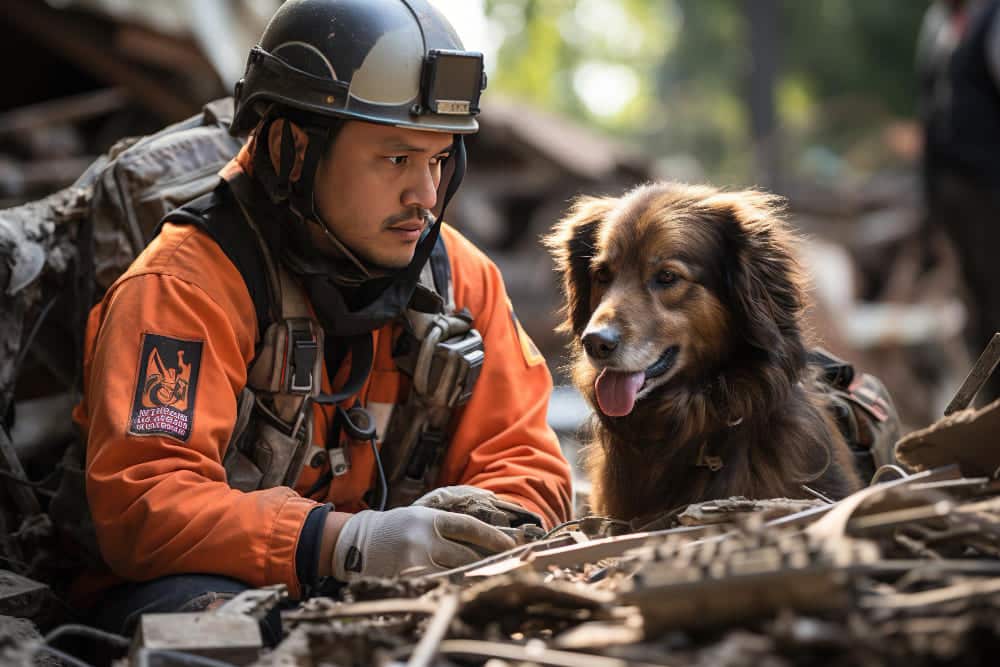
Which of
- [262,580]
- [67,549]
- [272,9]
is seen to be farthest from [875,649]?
[272,9]

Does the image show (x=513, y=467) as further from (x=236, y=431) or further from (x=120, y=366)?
(x=120, y=366)

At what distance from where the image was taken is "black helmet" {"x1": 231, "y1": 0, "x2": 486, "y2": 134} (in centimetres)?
382

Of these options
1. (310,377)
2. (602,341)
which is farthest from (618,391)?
(310,377)

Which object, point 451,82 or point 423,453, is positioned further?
point 423,453

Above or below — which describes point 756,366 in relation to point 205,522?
above

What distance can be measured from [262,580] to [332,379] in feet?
2.65

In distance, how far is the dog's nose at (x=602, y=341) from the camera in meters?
4.06

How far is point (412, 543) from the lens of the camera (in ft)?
11.3

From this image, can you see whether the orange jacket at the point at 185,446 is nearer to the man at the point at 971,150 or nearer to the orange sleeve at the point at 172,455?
the orange sleeve at the point at 172,455

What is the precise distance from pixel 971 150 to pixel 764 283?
17.3 ft

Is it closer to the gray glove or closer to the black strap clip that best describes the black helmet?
the black strap clip

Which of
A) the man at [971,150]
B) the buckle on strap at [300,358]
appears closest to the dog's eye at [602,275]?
the buckle on strap at [300,358]

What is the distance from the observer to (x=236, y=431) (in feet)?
12.4

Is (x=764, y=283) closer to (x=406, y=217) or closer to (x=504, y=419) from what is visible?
(x=504, y=419)
